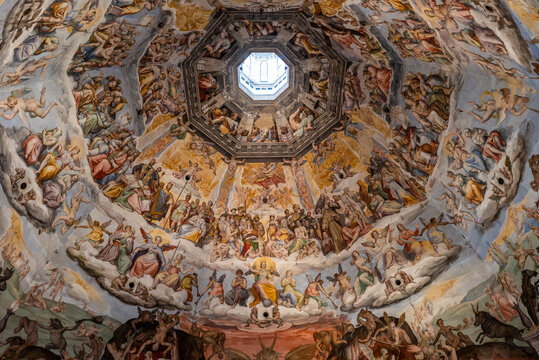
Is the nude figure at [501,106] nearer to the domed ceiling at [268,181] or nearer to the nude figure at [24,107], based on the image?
the domed ceiling at [268,181]

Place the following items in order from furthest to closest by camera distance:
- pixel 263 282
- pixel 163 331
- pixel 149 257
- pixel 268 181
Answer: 1. pixel 268 181
2. pixel 263 282
3. pixel 149 257
4. pixel 163 331

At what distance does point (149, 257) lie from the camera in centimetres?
1429

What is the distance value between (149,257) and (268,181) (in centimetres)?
398

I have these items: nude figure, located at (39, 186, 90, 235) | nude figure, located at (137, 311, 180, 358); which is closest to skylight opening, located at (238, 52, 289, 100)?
nude figure, located at (39, 186, 90, 235)

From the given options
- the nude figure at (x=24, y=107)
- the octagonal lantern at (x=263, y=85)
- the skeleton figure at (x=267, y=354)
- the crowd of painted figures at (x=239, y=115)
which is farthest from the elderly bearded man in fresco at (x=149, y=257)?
the nude figure at (x=24, y=107)

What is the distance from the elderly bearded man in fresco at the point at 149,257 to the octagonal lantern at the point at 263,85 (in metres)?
3.18

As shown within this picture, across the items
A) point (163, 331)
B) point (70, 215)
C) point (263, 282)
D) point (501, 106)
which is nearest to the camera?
point (501, 106)

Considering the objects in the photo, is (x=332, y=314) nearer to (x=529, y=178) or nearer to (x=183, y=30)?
(x=529, y=178)

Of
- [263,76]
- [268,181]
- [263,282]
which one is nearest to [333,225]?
[268,181]

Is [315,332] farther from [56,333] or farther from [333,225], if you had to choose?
[56,333]

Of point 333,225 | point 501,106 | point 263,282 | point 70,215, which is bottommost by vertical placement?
point 263,282

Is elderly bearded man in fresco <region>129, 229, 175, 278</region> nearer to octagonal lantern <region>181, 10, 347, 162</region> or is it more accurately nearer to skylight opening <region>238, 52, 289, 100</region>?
octagonal lantern <region>181, 10, 347, 162</region>

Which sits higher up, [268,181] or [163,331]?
[268,181]

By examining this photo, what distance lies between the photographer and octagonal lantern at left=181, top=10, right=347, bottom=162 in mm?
13531
